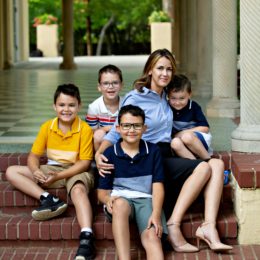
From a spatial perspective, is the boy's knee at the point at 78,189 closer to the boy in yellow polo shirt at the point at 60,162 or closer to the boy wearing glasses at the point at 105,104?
the boy in yellow polo shirt at the point at 60,162

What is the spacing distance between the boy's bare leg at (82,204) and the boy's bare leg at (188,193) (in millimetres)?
579

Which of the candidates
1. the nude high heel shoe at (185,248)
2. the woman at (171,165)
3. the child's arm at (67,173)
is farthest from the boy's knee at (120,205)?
the child's arm at (67,173)

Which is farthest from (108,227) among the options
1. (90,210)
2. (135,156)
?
(135,156)

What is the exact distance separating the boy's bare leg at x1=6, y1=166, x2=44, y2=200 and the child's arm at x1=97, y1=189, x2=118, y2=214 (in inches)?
19.4

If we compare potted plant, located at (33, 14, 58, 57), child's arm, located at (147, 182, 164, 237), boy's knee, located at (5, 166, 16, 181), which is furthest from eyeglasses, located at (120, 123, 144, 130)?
potted plant, located at (33, 14, 58, 57)

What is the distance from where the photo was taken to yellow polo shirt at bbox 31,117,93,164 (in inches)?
236

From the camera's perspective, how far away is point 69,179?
19.4 ft

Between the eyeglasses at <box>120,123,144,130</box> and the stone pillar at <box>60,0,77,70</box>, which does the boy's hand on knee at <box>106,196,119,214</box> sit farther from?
the stone pillar at <box>60,0,77,70</box>

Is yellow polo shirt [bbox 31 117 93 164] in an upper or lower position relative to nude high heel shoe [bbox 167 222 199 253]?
upper

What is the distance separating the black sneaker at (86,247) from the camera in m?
5.34

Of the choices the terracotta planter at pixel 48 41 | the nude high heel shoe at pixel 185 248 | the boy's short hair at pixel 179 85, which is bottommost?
the nude high heel shoe at pixel 185 248

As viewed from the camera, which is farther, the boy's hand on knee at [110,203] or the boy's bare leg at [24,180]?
the boy's bare leg at [24,180]

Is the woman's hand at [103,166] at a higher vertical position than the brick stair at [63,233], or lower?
higher

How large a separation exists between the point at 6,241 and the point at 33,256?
315 millimetres
